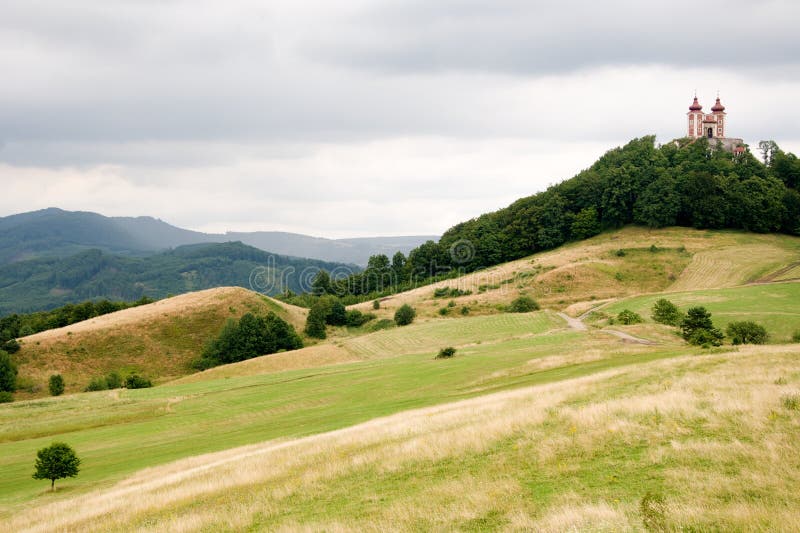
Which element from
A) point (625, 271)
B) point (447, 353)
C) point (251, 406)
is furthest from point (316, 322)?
point (625, 271)

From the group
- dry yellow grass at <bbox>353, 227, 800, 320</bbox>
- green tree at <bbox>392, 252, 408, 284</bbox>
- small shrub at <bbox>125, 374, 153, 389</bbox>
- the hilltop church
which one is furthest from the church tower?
small shrub at <bbox>125, 374, 153, 389</bbox>

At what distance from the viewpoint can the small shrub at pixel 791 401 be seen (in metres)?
13.7

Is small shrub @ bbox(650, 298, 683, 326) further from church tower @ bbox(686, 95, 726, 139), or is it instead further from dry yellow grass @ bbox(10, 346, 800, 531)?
church tower @ bbox(686, 95, 726, 139)

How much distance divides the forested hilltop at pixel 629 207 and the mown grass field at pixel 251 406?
78993 millimetres

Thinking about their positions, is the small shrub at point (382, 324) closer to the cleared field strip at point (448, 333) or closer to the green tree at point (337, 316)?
the green tree at point (337, 316)

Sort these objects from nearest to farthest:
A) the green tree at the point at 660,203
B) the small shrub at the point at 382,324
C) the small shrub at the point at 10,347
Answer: the small shrub at the point at 10,347
the small shrub at the point at 382,324
the green tree at the point at 660,203

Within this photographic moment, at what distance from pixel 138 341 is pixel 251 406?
55510 mm

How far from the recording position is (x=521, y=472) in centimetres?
1295

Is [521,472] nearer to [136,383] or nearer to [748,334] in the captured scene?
[748,334]

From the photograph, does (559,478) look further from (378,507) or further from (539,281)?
(539,281)

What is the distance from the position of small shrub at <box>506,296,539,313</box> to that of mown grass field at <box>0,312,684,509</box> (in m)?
31.1

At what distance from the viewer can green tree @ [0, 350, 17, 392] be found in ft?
228

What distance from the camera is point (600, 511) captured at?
9602 millimetres

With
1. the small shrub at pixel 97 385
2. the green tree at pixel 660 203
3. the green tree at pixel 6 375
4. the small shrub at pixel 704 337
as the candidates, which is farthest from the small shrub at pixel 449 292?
the green tree at pixel 6 375
